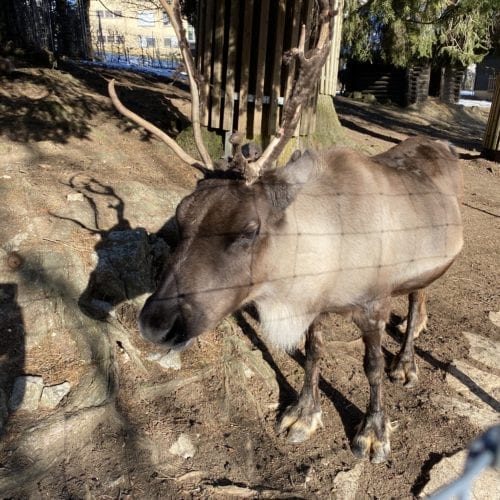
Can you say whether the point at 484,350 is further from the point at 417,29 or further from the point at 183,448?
the point at 417,29

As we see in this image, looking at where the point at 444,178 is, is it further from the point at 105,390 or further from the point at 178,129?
the point at 178,129

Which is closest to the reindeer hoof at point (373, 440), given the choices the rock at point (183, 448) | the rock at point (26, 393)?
the rock at point (183, 448)

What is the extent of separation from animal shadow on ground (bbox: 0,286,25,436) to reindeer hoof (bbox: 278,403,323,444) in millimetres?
1667

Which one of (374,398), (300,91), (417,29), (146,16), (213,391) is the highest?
(146,16)

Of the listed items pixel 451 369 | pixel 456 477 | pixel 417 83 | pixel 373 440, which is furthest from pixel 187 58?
pixel 417 83

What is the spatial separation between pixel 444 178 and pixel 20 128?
16.2ft

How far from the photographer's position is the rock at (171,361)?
10.9ft

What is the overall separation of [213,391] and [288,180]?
1.61 meters

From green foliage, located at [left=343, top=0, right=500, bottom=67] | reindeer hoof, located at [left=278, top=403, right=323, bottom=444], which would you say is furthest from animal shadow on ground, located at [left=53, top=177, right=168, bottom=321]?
green foliage, located at [left=343, top=0, right=500, bottom=67]

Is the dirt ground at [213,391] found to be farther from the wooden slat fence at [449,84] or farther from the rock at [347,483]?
the wooden slat fence at [449,84]

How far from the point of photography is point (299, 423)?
120 inches

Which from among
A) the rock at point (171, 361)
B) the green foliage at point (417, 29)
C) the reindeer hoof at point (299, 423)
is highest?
the green foliage at point (417, 29)

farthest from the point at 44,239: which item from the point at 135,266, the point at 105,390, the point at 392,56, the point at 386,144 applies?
the point at 392,56

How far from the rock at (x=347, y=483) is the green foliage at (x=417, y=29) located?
31.2ft
